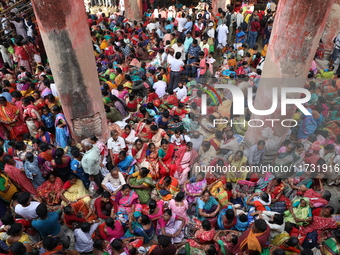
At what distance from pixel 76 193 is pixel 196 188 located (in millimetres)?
1996

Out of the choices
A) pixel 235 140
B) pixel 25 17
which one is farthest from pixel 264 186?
pixel 25 17

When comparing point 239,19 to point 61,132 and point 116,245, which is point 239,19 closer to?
point 61,132

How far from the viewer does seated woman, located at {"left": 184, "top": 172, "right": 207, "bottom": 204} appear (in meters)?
4.74

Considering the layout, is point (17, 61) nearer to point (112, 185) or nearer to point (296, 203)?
point (112, 185)

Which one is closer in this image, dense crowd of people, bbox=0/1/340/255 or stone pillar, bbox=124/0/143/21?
dense crowd of people, bbox=0/1/340/255

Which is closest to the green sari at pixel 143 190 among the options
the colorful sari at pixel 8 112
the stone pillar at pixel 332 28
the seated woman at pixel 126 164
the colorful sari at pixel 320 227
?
Answer: the seated woman at pixel 126 164

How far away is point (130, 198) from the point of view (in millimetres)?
4727

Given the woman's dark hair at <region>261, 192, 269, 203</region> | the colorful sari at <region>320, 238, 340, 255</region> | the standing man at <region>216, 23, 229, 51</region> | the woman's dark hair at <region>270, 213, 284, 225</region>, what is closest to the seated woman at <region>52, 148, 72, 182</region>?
the woman's dark hair at <region>261, 192, 269, 203</region>

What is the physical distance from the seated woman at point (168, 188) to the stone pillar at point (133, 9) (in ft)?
34.3

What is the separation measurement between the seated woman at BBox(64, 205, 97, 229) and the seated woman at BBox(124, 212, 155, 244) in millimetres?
664

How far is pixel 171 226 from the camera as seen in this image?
4.24 meters

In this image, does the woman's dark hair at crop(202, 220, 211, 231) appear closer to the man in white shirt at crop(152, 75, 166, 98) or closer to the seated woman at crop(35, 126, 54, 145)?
the seated woman at crop(35, 126, 54, 145)

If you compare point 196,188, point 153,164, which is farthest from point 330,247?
point 153,164

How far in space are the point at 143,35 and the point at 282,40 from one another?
23.2 feet
